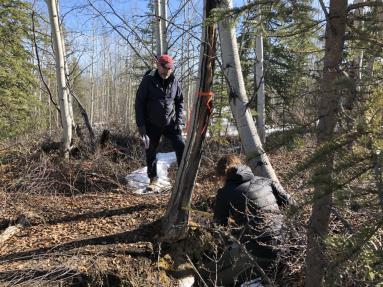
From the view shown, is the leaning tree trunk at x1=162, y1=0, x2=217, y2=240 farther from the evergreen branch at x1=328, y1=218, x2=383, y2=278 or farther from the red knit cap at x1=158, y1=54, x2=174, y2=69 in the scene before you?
the evergreen branch at x1=328, y1=218, x2=383, y2=278

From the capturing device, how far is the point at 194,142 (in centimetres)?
401

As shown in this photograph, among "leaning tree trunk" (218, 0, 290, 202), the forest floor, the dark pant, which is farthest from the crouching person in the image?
the dark pant

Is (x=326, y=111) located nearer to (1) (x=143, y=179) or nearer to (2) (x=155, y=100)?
(2) (x=155, y=100)

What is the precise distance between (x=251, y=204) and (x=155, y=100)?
228cm

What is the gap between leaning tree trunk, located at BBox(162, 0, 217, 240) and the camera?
3855mm

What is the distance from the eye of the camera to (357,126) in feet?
5.56

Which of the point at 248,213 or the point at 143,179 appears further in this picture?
the point at 143,179

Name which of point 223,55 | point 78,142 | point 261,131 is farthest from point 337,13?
point 261,131

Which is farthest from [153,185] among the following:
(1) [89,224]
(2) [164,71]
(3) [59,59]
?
(3) [59,59]

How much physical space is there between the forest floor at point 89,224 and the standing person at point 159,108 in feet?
2.26

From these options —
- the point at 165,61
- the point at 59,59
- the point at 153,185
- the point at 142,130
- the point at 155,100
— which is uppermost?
the point at 59,59

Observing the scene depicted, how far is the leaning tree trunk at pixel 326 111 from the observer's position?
2168mm

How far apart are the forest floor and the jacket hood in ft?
1.40

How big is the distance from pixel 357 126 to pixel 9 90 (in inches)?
475
